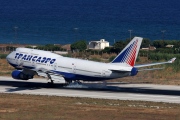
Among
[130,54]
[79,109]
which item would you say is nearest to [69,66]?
[130,54]

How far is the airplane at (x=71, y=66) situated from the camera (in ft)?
274

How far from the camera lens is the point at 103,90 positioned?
85188mm

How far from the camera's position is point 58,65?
89.1 m

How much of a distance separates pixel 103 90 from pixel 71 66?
5.85 m

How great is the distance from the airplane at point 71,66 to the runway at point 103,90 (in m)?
1.49

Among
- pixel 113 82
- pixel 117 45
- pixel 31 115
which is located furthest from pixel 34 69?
pixel 117 45

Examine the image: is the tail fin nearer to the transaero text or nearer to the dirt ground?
the dirt ground

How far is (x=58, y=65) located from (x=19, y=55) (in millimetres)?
6750

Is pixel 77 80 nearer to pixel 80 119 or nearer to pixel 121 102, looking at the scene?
pixel 121 102

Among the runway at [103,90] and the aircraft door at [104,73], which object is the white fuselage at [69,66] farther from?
the runway at [103,90]

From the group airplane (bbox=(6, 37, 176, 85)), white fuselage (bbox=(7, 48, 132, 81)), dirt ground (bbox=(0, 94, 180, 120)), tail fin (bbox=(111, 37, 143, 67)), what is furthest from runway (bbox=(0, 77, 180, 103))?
dirt ground (bbox=(0, 94, 180, 120))

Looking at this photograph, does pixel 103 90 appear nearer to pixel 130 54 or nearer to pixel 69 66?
pixel 130 54

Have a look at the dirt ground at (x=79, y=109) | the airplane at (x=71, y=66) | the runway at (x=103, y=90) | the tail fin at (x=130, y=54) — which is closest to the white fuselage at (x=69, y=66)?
the airplane at (x=71, y=66)

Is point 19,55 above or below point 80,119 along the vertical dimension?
above
